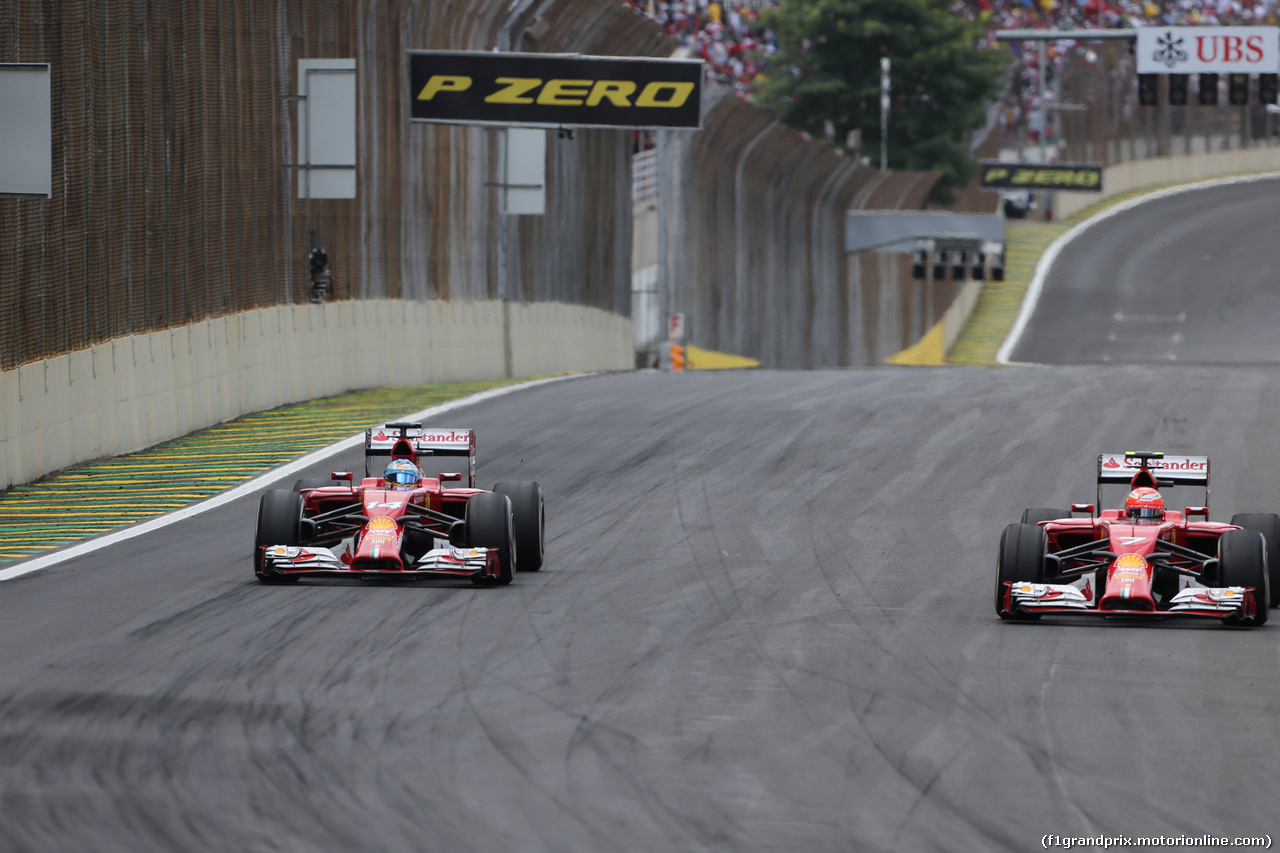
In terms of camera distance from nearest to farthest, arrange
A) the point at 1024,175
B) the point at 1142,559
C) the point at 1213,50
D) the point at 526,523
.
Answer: the point at 1142,559
the point at 526,523
the point at 1213,50
the point at 1024,175

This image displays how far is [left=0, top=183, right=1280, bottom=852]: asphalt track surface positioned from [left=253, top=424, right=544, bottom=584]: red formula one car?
185 mm

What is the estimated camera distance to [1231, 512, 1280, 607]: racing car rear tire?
1129 centimetres

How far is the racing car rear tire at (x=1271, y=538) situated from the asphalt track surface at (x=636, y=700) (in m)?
0.89

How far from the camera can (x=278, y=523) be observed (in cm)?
1173

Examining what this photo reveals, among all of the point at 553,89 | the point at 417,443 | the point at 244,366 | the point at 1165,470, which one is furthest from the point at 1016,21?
the point at 417,443

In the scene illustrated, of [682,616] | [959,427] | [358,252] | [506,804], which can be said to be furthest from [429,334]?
[506,804]

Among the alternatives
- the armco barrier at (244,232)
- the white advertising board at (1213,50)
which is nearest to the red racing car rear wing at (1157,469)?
the armco barrier at (244,232)

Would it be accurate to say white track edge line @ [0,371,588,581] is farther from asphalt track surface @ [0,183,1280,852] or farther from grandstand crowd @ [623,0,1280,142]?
grandstand crowd @ [623,0,1280,142]

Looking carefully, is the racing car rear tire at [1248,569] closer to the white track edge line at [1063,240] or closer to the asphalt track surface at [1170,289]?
the white track edge line at [1063,240]

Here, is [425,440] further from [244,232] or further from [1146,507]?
[244,232]

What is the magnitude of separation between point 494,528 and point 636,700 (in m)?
3.37

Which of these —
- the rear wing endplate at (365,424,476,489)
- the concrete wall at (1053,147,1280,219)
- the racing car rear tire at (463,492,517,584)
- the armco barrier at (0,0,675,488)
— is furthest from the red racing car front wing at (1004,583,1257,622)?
the concrete wall at (1053,147,1280,219)

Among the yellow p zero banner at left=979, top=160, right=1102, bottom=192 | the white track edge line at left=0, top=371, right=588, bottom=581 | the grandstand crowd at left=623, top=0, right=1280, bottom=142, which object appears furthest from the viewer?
the yellow p zero banner at left=979, top=160, right=1102, bottom=192

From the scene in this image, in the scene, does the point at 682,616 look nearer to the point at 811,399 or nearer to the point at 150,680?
the point at 150,680
